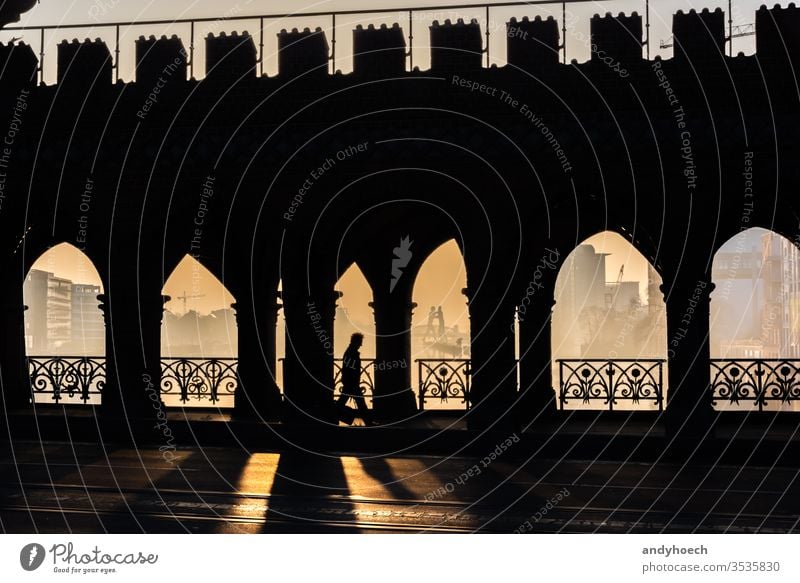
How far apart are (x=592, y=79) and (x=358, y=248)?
7.67 m

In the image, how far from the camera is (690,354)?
678 inches

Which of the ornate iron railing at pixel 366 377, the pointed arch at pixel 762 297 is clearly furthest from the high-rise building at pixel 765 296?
the ornate iron railing at pixel 366 377

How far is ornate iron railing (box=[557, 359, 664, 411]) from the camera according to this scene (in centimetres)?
2017

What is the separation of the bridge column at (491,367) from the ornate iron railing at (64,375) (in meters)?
9.05

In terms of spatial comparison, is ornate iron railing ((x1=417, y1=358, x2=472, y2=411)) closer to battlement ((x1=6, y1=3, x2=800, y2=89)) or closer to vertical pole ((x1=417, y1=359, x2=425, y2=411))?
vertical pole ((x1=417, y1=359, x2=425, y2=411))

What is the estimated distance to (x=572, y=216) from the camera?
2219 centimetres

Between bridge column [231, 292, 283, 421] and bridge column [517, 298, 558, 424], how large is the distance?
523 cm

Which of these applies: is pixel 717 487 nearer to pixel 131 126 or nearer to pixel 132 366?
pixel 132 366

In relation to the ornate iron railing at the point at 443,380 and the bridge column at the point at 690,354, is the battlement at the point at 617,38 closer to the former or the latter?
the bridge column at the point at 690,354

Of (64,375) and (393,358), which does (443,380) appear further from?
(64,375)

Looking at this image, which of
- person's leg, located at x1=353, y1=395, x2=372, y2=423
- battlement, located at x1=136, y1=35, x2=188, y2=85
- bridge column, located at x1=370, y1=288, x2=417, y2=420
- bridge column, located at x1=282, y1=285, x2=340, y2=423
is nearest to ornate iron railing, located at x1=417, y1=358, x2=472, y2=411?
bridge column, located at x1=370, y1=288, x2=417, y2=420

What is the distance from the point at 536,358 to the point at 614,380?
1.77 metres

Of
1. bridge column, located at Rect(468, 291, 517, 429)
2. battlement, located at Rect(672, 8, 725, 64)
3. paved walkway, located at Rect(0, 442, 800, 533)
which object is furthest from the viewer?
bridge column, located at Rect(468, 291, 517, 429)

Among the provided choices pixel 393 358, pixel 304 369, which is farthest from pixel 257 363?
pixel 304 369
